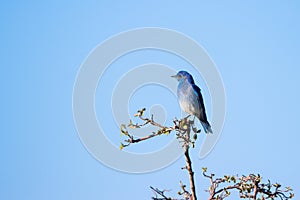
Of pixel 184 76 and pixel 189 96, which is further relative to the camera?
pixel 184 76

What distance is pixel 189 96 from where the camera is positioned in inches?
423

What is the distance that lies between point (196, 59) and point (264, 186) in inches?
239

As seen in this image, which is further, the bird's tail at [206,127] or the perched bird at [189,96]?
the perched bird at [189,96]

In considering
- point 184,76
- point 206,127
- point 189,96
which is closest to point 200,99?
point 189,96

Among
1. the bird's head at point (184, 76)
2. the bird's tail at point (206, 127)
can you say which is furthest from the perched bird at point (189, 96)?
the bird's tail at point (206, 127)

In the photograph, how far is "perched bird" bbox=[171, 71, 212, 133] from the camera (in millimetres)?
10625

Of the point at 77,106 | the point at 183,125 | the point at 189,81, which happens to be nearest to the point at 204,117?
the point at 189,81

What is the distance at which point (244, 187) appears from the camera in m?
6.33

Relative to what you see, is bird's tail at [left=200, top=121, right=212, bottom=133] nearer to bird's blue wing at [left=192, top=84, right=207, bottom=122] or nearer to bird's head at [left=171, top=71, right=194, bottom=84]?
bird's blue wing at [left=192, top=84, right=207, bottom=122]

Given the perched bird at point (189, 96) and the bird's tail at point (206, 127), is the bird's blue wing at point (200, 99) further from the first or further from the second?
the bird's tail at point (206, 127)

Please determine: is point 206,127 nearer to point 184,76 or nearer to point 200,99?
point 200,99

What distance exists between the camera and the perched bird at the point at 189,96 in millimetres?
10625

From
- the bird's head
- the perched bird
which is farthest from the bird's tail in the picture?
the bird's head

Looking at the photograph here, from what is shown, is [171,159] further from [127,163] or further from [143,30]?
[143,30]
